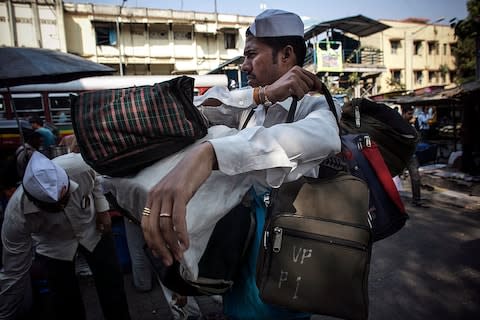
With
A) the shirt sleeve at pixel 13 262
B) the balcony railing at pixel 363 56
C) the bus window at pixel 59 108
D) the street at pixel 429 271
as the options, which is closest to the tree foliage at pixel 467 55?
the balcony railing at pixel 363 56

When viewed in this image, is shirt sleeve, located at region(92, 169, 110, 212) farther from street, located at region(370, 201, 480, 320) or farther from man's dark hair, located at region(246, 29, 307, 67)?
street, located at region(370, 201, 480, 320)

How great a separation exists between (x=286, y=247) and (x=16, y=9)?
2598 centimetres

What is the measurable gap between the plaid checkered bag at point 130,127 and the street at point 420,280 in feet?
9.01

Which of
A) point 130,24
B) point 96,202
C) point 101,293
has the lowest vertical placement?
point 101,293

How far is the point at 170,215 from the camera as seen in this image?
2.18 feet

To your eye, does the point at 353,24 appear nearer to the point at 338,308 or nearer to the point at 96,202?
the point at 96,202

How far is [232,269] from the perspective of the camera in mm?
883

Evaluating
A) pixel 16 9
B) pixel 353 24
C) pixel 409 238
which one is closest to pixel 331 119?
pixel 409 238

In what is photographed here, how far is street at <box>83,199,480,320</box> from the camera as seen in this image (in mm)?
2994

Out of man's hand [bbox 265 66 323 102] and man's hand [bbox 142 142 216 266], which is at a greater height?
man's hand [bbox 265 66 323 102]

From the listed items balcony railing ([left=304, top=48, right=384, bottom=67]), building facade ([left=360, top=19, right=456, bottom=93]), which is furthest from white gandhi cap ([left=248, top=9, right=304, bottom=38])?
building facade ([left=360, top=19, right=456, bottom=93])

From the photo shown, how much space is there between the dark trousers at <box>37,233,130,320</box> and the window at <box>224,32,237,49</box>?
2581 cm

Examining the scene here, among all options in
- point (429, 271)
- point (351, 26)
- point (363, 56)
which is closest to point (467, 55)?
point (363, 56)

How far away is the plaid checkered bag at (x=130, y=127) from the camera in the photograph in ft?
2.64
